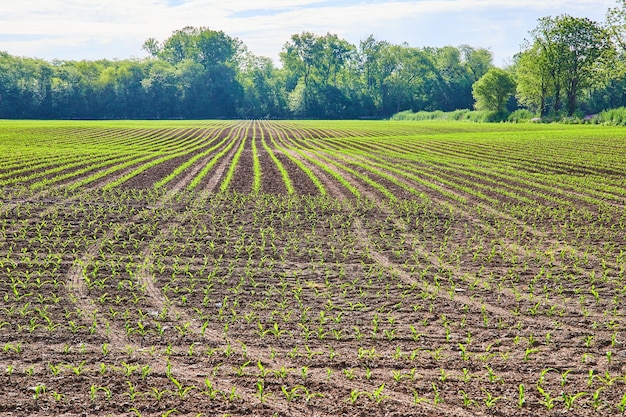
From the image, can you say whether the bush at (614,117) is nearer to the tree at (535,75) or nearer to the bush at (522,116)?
the bush at (522,116)

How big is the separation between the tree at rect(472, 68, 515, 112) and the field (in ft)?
245

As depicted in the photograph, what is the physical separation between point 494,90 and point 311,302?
8843 cm

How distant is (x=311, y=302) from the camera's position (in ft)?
29.0

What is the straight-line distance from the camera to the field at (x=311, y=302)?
242 inches

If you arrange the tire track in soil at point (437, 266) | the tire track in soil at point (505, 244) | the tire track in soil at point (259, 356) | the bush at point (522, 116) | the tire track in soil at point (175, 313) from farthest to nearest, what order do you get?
the bush at point (522, 116) → the tire track in soil at point (505, 244) → the tire track in soil at point (437, 266) → the tire track in soil at point (175, 313) → the tire track in soil at point (259, 356)

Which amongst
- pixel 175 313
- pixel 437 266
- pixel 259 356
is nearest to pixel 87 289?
pixel 175 313

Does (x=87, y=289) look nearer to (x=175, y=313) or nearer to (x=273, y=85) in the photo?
(x=175, y=313)

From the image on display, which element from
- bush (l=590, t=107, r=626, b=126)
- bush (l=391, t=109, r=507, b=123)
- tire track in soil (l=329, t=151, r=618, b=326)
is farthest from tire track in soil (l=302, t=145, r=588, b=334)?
bush (l=391, t=109, r=507, b=123)

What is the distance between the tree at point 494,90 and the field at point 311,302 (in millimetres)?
74808

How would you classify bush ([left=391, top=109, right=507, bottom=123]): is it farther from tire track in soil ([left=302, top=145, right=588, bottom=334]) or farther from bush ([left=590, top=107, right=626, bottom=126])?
tire track in soil ([left=302, top=145, right=588, bottom=334])

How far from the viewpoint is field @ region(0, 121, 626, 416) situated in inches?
242

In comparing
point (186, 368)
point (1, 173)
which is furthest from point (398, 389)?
point (1, 173)

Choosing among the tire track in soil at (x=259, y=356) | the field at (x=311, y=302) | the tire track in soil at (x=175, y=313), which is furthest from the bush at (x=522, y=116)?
the tire track in soil at (x=259, y=356)

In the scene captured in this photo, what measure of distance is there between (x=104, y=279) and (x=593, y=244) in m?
9.56
